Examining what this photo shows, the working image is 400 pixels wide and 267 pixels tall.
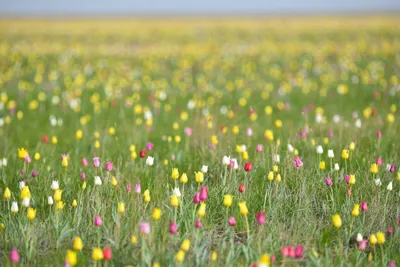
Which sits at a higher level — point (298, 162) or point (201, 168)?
point (298, 162)

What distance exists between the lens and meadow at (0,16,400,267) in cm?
370

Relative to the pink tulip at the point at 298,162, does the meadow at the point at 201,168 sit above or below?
below

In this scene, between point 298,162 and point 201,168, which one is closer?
point 298,162

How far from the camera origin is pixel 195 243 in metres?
3.56

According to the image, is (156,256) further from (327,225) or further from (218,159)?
(218,159)

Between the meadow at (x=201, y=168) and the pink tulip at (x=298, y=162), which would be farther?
the pink tulip at (x=298, y=162)

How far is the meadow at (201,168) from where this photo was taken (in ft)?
12.1

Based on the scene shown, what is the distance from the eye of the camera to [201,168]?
5.14 meters

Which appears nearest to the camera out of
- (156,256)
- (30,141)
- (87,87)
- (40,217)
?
(156,256)

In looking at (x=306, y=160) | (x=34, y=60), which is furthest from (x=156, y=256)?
(x=34, y=60)

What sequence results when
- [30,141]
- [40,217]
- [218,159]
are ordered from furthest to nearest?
[30,141] < [218,159] < [40,217]

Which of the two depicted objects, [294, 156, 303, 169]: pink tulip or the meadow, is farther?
[294, 156, 303, 169]: pink tulip

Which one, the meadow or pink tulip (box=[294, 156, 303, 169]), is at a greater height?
pink tulip (box=[294, 156, 303, 169])

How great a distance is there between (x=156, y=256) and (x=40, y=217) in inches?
55.1
